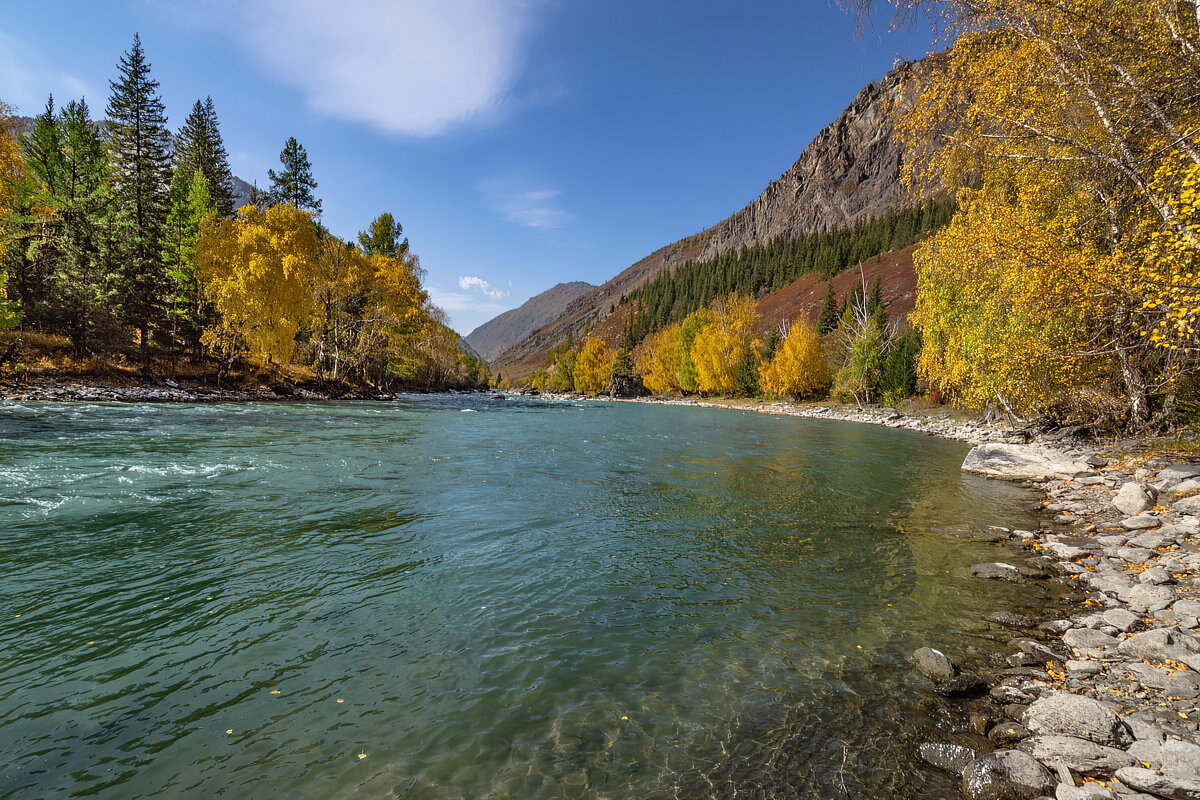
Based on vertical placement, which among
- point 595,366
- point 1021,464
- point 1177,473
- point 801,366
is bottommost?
point 1021,464

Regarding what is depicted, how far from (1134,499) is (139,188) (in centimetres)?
6288

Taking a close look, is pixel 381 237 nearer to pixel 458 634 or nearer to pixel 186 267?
pixel 186 267

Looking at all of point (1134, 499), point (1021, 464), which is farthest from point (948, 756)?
point (1021, 464)

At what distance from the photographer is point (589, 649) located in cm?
598

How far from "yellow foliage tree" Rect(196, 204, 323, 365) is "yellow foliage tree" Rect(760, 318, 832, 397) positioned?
5795cm

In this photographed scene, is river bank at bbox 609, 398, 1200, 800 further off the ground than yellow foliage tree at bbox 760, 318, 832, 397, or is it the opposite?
yellow foliage tree at bbox 760, 318, 832, 397

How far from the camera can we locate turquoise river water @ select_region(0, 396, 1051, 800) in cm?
408

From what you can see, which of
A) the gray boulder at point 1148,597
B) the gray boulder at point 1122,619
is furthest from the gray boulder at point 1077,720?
the gray boulder at point 1148,597

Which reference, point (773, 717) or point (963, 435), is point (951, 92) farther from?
point (963, 435)

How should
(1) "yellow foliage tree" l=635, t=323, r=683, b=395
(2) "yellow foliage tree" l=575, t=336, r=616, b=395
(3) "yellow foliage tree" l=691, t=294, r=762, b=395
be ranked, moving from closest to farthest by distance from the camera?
(3) "yellow foliage tree" l=691, t=294, r=762, b=395 < (1) "yellow foliage tree" l=635, t=323, r=683, b=395 < (2) "yellow foliage tree" l=575, t=336, r=616, b=395

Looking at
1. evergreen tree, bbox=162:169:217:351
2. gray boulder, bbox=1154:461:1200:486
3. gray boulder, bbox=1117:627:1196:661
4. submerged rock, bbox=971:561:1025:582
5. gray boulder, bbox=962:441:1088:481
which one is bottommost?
submerged rock, bbox=971:561:1025:582

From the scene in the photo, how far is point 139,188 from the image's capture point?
41094 millimetres

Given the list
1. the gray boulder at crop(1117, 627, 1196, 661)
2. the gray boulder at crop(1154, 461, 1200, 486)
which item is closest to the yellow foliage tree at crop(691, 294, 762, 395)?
the gray boulder at crop(1154, 461, 1200, 486)

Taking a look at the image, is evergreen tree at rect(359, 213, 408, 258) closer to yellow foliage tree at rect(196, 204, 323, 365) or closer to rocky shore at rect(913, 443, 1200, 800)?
yellow foliage tree at rect(196, 204, 323, 365)
